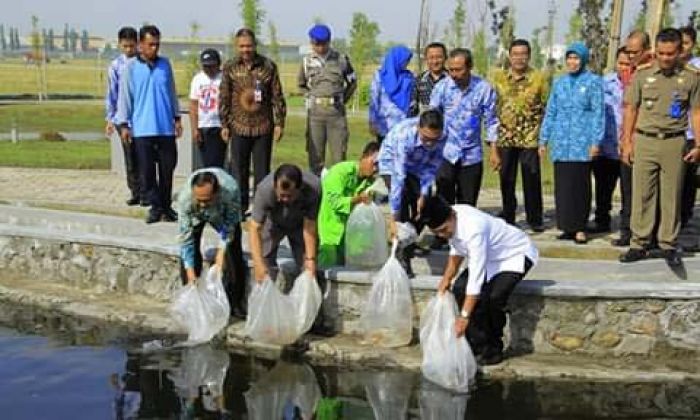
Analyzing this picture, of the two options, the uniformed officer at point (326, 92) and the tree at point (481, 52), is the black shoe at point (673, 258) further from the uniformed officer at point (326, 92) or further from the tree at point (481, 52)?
the tree at point (481, 52)

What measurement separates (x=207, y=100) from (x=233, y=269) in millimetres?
2791

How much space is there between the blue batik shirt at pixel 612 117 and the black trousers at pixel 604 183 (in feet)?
0.56

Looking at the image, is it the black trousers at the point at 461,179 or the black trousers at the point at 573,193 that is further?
the black trousers at the point at 573,193

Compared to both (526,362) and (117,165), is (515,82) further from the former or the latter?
(117,165)

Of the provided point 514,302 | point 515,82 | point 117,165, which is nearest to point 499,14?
point 117,165

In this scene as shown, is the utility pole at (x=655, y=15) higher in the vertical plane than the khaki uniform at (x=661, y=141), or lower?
higher

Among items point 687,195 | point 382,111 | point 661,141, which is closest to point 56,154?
point 382,111

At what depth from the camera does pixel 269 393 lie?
5.98 m

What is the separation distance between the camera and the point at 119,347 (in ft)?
22.7

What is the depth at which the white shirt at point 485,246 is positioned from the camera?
5840 mm

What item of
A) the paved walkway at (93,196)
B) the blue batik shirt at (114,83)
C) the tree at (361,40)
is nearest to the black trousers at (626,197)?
the paved walkway at (93,196)

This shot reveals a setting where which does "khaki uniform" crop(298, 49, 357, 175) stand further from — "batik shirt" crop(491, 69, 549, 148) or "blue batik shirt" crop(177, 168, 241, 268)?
"blue batik shirt" crop(177, 168, 241, 268)

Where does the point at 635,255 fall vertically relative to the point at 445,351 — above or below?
above

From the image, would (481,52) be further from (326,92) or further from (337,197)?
(337,197)
